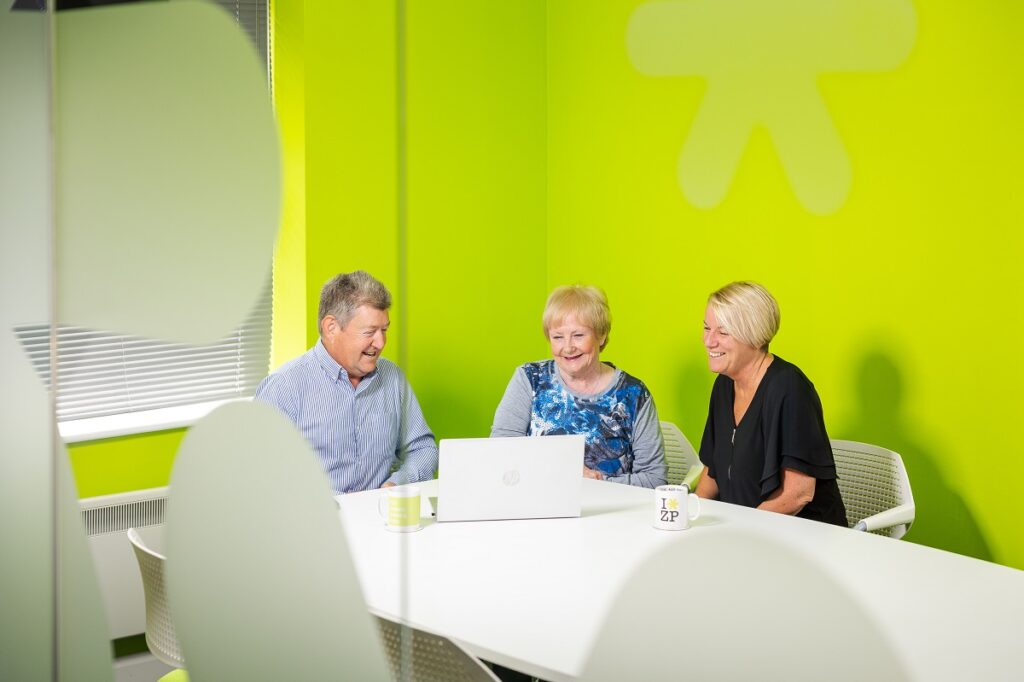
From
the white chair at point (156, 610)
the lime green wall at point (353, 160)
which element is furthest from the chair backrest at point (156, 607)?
the lime green wall at point (353, 160)

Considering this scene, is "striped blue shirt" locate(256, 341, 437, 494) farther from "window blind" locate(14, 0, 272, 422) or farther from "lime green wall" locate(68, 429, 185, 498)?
"lime green wall" locate(68, 429, 185, 498)

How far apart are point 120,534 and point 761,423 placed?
6.12 ft

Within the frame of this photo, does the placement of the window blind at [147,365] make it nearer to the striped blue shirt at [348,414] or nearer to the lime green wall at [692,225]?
the striped blue shirt at [348,414]

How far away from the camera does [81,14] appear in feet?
5.44

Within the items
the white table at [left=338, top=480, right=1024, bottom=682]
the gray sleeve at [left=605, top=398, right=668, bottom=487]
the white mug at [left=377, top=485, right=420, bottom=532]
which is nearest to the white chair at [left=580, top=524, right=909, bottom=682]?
the white table at [left=338, top=480, right=1024, bottom=682]

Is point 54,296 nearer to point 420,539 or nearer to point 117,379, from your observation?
point 117,379

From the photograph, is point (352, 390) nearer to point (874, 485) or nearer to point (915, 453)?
point (874, 485)

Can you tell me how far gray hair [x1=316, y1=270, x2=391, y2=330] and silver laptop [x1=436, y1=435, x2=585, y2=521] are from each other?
0.45m

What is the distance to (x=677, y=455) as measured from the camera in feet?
12.5

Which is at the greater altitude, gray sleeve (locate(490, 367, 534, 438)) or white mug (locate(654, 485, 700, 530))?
gray sleeve (locate(490, 367, 534, 438))

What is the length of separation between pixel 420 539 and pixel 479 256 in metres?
2.10

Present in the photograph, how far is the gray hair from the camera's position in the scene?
212 centimetres

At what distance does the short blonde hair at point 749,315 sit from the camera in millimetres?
3029

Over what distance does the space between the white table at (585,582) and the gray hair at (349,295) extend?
1.38ft
